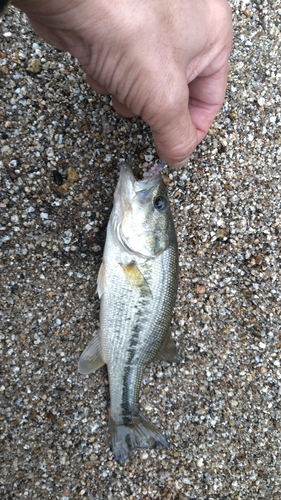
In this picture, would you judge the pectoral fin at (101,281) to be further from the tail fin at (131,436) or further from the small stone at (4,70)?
the small stone at (4,70)

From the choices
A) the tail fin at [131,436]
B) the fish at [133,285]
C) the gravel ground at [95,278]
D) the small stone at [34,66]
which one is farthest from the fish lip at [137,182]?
the tail fin at [131,436]

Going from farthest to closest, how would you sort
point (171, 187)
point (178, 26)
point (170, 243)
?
point (171, 187) → point (170, 243) → point (178, 26)

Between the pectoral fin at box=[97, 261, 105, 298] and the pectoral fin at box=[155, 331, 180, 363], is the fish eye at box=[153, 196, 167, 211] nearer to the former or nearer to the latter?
the pectoral fin at box=[97, 261, 105, 298]

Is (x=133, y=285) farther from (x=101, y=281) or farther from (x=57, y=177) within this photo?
(x=57, y=177)

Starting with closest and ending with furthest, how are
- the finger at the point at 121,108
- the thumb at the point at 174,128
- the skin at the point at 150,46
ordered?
the skin at the point at 150,46, the thumb at the point at 174,128, the finger at the point at 121,108

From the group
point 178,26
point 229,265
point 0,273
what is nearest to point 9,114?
point 0,273

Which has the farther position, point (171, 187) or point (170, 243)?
point (171, 187)

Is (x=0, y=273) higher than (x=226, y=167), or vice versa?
(x=226, y=167)

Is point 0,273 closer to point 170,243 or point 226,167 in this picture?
point 170,243
